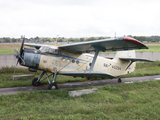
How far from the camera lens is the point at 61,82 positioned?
12773 mm

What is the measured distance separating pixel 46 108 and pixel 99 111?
2104 mm

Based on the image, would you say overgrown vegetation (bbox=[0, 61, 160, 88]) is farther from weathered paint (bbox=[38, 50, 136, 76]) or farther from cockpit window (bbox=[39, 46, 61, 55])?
cockpit window (bbox=[39, 46, 61, 55])

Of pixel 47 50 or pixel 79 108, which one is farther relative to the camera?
pixel 47 50

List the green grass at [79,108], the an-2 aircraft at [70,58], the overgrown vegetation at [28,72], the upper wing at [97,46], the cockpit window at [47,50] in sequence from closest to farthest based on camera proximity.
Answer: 1. the green grass at [79,108]
2. the upper wing at [97,46]
3. the an-2 aircraft at [70,58]
4. the cockpit window at [47,50]
5. the overgrown vegetation at [28,72]

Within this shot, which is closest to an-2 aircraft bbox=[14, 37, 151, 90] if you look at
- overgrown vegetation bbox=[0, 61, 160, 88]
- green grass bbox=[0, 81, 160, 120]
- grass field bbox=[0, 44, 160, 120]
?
overgrown vegetation bbox=[0, 61, 160, 88]

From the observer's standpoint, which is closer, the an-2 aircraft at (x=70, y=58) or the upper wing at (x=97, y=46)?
the upper wing at (x=97, y=46)

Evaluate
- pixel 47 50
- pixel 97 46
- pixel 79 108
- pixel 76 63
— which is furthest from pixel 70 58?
pixel 79 108

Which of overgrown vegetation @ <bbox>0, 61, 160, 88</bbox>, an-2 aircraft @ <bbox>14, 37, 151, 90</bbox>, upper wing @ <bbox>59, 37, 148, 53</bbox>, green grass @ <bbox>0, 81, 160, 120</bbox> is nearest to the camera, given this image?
green grass @ <bbox>0, 81, 160, 120</bbox>

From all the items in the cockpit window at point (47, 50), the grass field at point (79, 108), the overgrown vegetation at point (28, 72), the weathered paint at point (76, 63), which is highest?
the cockpit window at point (47, 50)

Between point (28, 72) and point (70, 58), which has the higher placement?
point (70, 58)

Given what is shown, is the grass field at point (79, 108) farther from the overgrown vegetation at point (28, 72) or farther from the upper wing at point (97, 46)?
the overgrown vegetation at point (28, 72)

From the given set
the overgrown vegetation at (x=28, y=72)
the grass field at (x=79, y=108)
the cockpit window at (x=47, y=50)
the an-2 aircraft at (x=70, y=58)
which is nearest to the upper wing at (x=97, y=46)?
the an-2 aircraft at (x=70, y=58)

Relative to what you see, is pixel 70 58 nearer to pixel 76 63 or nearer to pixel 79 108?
pixel 76 63

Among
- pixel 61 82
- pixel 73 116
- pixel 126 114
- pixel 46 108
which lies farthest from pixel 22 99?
pixel 61 82
